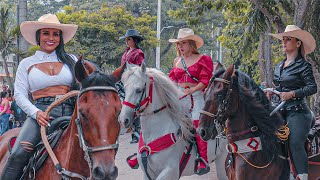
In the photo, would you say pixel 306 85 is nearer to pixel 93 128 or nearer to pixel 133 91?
pixel 133 91

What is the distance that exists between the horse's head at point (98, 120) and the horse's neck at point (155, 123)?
2832 mm

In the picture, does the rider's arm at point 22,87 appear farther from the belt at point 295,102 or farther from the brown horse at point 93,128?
the belt at point 295,102

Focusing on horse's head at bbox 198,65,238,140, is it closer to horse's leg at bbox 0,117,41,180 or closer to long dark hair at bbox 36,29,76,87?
long dark hair at bbox 36,29,76,87

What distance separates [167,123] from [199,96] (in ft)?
2.69

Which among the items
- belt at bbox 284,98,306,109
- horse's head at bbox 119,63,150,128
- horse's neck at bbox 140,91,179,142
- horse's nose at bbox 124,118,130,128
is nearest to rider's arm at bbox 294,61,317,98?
belt at bbox 284,98,306,109

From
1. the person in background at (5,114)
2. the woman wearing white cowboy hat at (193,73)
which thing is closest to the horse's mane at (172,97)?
the woman wearing white cowboy hat at (193,73)

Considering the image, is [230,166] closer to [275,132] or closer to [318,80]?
[275,132]

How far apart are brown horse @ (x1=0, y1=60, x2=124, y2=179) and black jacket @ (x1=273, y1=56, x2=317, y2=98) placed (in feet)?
9.37

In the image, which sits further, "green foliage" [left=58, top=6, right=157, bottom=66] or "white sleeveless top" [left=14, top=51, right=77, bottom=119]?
"green foliage" [left=58, top=6, right=157, bottom=66]

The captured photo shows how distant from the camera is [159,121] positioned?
23.5ft

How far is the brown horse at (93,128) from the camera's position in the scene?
154 inches

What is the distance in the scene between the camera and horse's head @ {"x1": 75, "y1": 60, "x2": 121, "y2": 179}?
3.88 m

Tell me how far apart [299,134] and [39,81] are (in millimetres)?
3287

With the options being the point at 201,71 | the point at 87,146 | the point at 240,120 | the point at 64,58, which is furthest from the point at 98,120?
the point at 201,71
